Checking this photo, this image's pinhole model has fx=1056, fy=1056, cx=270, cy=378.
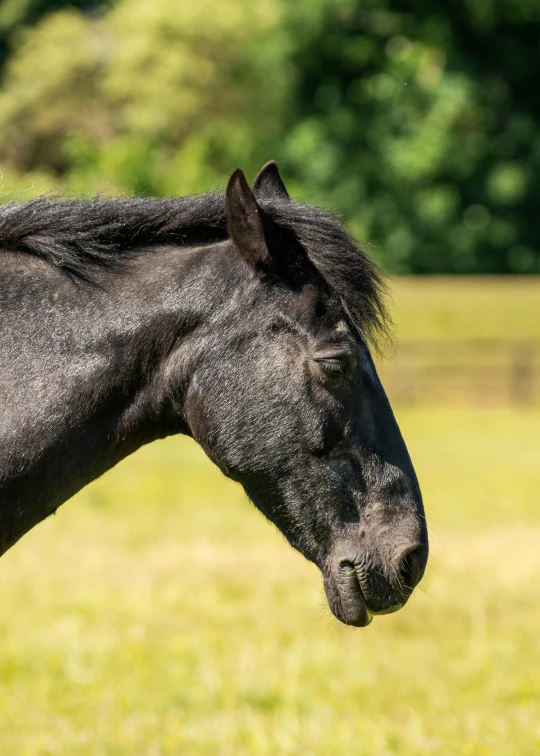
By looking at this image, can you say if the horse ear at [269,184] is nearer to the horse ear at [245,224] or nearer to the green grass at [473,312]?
the horse ear at [245,224]

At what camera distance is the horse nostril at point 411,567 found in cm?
287

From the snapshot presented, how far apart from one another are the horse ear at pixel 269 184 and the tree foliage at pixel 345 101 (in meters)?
25.7

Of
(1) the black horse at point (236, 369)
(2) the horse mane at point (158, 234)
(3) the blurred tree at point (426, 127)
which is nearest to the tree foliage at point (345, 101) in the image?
(3) the blurred tree at point (426, 127)

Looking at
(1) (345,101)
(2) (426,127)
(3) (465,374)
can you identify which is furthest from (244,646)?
(1) (345,101)

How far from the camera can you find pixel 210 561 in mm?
8742

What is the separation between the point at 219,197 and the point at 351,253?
42 centimetres

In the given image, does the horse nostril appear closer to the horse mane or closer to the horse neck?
the horse mane

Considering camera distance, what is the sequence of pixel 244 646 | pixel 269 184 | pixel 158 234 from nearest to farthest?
pixel 158 234, pixel 269 184, pixel 244 646

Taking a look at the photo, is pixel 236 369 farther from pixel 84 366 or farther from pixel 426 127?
pixel 426 127

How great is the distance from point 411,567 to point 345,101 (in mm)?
30249

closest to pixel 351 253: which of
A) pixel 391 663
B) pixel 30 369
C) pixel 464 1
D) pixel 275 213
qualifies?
pixel 275 213

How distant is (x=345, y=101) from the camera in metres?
31.8

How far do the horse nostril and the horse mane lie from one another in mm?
622

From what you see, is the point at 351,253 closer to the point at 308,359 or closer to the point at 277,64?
the point at 308,359
